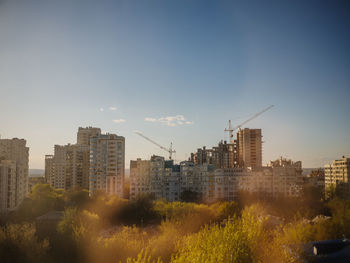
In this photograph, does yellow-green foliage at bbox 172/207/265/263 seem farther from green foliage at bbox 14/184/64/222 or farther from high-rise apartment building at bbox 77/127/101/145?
high-rise apartment building at bbox 77/127/101/145

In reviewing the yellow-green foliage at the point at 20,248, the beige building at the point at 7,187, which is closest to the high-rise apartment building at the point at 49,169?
the beige building at the point at 7,187

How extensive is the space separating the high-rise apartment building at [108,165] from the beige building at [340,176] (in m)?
15.4

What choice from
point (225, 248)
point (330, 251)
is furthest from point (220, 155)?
point (225, 248)

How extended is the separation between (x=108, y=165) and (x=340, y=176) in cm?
1781

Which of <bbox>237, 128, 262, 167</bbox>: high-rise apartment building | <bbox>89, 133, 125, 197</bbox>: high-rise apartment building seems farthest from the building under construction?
<bbox>89, 133, 125, 197</bbox>: high-rise apartment building

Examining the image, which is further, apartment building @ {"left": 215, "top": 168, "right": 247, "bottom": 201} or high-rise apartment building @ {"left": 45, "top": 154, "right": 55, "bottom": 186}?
high-rise apartment building @ {"left": 45, "top": 154, "right": 55, "bottom": 186}

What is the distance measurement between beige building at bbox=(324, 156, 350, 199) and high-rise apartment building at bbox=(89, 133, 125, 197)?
50.7 ft

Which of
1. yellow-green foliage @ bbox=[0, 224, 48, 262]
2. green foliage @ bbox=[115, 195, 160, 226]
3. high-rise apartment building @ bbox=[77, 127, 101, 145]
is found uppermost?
high-rise apartment building @ bbox=[77, 127, 101, 145]

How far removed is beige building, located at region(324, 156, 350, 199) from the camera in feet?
57.3

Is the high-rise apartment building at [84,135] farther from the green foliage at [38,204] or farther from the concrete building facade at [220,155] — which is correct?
the green foliage at [38,204]

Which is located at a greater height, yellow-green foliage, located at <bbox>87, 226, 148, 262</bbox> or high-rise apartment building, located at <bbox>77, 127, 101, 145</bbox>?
high-rise apartment building, located at <bbox>77, 127, 101, 145</bbox>

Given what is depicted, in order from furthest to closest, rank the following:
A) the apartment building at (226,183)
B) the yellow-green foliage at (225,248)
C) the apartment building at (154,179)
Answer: the apartment building at (226,183), the apartment building at (154,179), the yellow-green foliage at (225,248)

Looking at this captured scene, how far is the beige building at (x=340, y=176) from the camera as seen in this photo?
1746 centimetres

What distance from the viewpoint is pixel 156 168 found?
60.2ft
